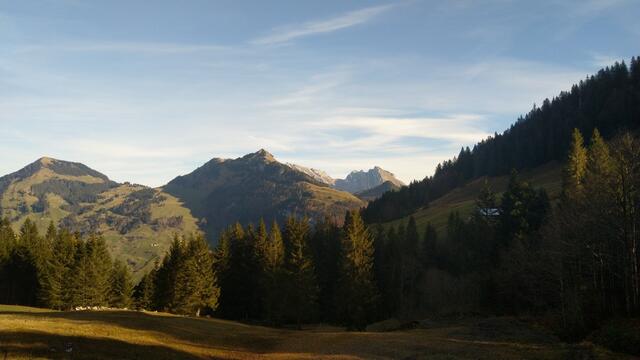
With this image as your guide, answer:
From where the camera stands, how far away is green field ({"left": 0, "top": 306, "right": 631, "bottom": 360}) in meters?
30.4

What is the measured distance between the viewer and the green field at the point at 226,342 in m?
30.4

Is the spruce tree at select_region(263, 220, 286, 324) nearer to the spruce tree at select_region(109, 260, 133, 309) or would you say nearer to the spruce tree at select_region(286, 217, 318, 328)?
the spruce tree at select_region(286, 217, 318, 328)

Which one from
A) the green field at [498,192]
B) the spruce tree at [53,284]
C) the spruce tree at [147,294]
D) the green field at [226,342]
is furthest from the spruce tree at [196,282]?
the green field at [498,192]

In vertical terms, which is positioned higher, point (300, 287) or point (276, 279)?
point (276, 279)

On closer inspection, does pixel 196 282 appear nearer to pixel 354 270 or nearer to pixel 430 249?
pixel 354 270

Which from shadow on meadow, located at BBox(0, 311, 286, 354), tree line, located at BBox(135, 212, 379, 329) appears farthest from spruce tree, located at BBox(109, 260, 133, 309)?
shadow on meadow, located at BBox(0, 311, 286, 354)

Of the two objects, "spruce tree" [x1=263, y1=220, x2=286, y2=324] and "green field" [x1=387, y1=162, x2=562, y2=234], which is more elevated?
"green field" [x1=387, y1=162, x2=562, y2=234]

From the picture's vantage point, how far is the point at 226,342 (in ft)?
133

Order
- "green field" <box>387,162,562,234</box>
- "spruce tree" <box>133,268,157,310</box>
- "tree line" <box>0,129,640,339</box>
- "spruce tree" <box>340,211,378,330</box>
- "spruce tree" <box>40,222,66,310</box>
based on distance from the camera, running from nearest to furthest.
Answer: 1. "tree line" <box>0,129,640,339</box>
2. "spruce tree" <box>340,211,378,330</box>
3. "spruce tree" <box>40,222,66,310</box>
4. "spruce tree" <box>133,268,157,310</box>
5. "green field" <box>387,162,562,234</box>

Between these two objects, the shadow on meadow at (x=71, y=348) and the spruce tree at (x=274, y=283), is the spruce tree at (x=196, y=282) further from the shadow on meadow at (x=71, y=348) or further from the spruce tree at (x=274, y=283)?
the shadow on meadow at (x=71, y=348)

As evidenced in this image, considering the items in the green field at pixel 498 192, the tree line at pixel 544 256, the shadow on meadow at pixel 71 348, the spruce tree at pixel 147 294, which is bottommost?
the spruce tree at pixel 147 294

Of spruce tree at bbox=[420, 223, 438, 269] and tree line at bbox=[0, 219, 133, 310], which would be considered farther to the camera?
spruce tree at bbox=[420, 223, 438, 269]

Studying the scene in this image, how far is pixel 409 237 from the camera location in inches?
4082

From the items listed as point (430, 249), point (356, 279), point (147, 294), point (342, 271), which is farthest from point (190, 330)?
point (430, 249)
